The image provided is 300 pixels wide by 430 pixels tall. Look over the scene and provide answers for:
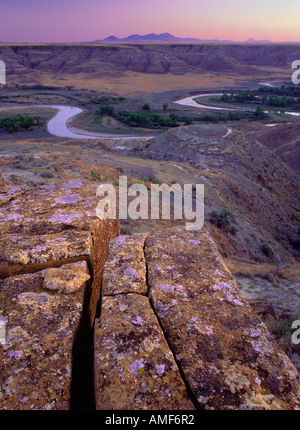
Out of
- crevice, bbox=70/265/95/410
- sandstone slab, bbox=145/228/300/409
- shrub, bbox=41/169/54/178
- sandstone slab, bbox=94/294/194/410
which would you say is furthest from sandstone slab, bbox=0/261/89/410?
shrub, bbox=41/169/54/178

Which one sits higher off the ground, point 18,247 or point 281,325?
point 18,247

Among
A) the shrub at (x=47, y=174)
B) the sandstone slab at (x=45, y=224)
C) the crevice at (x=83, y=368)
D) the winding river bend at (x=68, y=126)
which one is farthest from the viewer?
the winding river bend at (x=68, y=126)

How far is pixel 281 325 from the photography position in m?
6.43

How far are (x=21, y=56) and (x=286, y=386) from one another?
483ft

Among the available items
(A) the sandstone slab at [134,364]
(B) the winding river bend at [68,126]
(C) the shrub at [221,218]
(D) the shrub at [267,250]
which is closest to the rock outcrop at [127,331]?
(A) the sandstone slab at [134,364]

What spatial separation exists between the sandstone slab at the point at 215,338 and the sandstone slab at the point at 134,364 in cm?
14

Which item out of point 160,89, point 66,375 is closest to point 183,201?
point 66,375

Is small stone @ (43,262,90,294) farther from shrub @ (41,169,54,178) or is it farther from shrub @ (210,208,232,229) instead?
shrub @ (210,208,232,229)

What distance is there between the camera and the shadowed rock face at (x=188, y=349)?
Result: 242cm

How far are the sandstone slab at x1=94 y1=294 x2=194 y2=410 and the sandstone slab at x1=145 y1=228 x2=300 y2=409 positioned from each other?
0.47 feet

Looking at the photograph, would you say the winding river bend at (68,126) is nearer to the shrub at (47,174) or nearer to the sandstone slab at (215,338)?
the shrub at (47,174)

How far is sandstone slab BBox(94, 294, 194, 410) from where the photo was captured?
2365 mm

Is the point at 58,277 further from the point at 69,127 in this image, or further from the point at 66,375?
the point at 69,127

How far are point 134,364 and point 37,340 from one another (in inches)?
38.3
